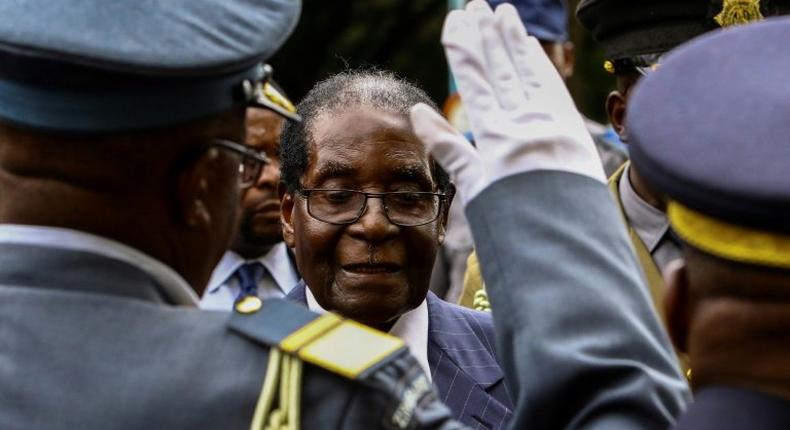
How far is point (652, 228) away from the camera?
4.39 m

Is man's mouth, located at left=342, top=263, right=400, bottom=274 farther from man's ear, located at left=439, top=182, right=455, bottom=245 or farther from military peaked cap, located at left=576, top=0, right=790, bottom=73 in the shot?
military peaked cap, located at left=576, top=0, right=790, bottom=73

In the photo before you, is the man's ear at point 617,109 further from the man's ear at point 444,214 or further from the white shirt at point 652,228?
the man's ear at point 444,214

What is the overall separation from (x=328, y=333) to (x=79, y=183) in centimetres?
45

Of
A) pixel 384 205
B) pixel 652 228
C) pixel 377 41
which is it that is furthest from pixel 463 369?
pixel 377 41

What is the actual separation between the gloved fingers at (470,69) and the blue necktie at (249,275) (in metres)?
3.58

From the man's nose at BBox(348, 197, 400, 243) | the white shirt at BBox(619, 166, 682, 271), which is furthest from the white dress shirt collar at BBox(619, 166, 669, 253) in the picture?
the man's nose at BBox(348, 197, 400, 243)

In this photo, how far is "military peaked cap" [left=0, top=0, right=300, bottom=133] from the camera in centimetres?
224

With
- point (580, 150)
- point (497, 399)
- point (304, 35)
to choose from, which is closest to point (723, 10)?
point (497, 399)

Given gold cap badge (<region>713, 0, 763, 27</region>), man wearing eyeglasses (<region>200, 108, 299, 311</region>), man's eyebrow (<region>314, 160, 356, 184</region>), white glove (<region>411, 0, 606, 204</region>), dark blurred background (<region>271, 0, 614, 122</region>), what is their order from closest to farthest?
white glove (<region>411, 0, 606, 204</region>)
man's eyebrow (<region>314, 160, 356, 184</region>)
gold cap badge (<region>713, 0, 763, 27</region>)
man wearing eyeglasses (<region>200, 108, 299, 311</region>)
dark blurred background (<region>271, 0, 614, 122</region>)

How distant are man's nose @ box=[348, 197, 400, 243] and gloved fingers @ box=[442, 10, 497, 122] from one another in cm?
152

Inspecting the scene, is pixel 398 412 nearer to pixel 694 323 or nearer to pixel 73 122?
pixel 694 323

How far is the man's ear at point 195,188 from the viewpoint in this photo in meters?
2.31

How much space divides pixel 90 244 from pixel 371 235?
1.71 m

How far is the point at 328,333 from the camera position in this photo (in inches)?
→ 92.5
